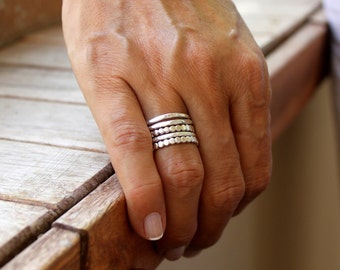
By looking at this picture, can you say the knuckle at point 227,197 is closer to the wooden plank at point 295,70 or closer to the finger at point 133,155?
the finger at point 133,155

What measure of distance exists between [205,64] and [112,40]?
0.07 metres

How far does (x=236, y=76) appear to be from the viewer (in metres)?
0.47

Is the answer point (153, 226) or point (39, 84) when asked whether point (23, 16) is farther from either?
point (153, 226)

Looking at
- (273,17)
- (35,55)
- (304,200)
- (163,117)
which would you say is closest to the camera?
(163,117)

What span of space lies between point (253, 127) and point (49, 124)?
17cm

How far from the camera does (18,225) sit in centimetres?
36

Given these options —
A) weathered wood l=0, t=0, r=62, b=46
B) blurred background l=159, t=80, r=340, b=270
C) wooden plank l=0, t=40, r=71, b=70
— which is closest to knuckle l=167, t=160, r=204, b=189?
wooden plank l=0, t=40, r=71, b=70

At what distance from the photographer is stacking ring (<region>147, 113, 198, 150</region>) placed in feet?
1.40

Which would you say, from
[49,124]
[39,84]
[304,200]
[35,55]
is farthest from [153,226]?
[304,200]

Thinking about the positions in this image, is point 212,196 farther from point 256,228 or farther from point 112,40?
point 256,228

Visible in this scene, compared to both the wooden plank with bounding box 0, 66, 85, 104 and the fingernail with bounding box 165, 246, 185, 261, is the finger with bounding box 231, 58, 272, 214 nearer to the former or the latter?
the fingernail with bounding box 165, 246, 185, 261

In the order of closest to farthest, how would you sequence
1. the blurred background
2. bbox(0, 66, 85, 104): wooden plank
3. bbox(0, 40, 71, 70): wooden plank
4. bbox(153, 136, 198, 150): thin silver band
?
bbox(153, 136, 198, 150): thin silver band < bbox(0, 66, 85, 104): wooden plank < bbox(0, 40, 71, 70): wooden plank < the blurred background

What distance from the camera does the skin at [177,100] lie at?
1.37 ft

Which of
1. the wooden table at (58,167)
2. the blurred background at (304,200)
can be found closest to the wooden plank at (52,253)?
the wooden table at (58,167)
